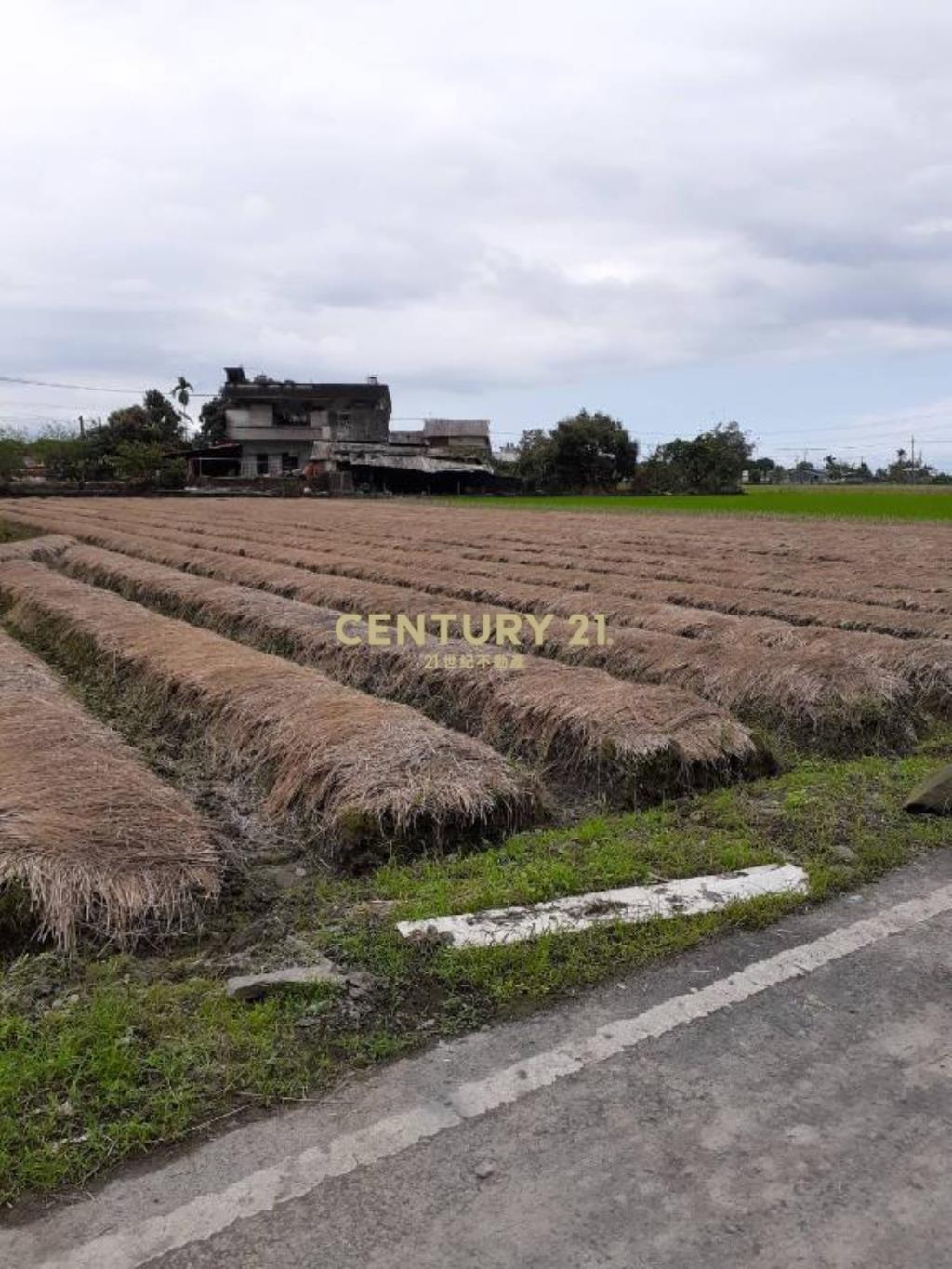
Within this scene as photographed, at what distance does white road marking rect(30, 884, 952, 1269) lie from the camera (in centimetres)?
217

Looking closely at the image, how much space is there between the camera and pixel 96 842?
161 inches

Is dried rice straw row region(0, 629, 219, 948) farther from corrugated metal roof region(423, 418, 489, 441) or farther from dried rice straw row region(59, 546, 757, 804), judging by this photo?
corrugated metal roof region(423, 418, 489, 441)

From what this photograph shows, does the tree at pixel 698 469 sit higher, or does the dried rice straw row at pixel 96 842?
the tree at pixel 698 469

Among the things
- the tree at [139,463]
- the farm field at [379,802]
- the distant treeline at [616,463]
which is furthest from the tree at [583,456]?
the farm field at [379,802]

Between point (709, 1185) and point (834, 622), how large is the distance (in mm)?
8482

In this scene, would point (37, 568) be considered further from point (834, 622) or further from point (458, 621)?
point (834, 622)

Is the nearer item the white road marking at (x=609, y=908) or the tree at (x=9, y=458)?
the white road marking at (x=609, y=908)

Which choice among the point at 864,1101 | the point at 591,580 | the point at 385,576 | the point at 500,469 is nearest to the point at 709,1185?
the point at 864,1101

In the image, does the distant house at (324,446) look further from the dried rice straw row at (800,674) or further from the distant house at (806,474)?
the distant house at (806,474)

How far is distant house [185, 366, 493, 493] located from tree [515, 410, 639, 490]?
11.2ft

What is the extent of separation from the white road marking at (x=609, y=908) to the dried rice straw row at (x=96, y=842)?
105 centimetres

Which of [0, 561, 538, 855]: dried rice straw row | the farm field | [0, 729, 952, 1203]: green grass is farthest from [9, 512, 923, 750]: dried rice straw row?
[0, 561, 538, 855]: dried rice straw row

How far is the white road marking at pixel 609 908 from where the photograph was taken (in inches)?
143

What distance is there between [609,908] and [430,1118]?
1.45 m
